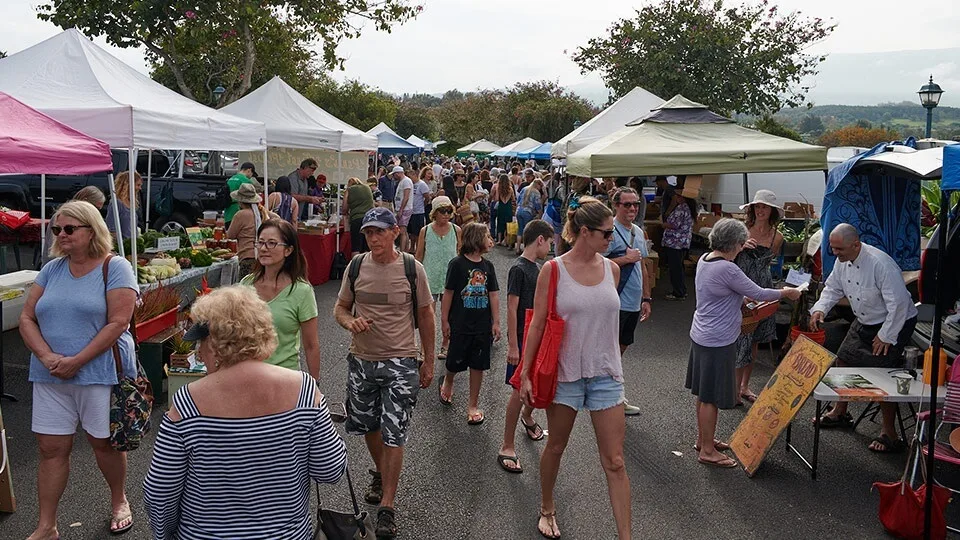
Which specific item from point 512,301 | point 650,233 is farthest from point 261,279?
point 650,233

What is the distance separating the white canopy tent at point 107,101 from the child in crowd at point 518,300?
3967mm

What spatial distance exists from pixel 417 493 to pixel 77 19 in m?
16.4

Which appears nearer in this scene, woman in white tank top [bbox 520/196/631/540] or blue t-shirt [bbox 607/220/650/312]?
woman in white tank top [bbox 520/196/631/540]

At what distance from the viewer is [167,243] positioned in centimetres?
915

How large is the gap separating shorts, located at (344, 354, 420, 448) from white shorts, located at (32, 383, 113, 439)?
129 centimetres

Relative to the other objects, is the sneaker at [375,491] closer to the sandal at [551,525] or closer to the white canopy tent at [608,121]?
the sandal at [551,525]

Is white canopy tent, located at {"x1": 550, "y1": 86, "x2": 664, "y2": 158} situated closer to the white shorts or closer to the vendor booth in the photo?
the vendor booth

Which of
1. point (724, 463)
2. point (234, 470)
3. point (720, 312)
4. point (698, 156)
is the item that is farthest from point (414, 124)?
point (234, 470)

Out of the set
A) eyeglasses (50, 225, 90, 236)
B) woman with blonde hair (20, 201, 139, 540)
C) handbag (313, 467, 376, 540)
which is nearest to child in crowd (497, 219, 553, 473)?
handbag (313, 467, 376, 540)

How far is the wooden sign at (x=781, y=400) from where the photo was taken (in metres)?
4.96

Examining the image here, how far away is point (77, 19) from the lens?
16969 millimetres

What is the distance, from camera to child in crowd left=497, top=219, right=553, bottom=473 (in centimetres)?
525

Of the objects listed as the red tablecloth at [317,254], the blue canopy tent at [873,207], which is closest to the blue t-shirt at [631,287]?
the blue canopy tent at [873,207]

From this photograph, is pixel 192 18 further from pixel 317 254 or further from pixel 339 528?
pixel 339 528
